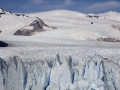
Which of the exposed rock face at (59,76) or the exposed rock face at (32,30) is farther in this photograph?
the exposed rock face at (32,30)

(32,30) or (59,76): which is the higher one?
(59,76)

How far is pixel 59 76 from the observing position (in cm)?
782

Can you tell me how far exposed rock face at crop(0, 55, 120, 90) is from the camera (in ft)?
25.3

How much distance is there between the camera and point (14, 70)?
8328 mm

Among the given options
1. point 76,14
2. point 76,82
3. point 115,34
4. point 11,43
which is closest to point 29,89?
point 76,82

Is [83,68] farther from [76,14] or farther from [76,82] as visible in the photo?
[76,14]

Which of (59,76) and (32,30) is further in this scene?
(32,30)

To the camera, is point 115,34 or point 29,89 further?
point 115,34

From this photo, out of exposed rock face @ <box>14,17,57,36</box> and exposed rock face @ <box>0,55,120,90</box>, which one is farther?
exposed rock face @ <box>14,17,57,36</box>

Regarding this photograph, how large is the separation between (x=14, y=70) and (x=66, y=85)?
1701mm

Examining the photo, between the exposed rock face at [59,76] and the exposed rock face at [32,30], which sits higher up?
the exposed rock face at [59,76]

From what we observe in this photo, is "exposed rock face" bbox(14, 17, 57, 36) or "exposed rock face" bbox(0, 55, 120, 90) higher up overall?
"exposed rock face" bbox(0, 55, 120, 90)

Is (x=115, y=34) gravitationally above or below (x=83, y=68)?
below

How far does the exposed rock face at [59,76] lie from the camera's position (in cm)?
771
